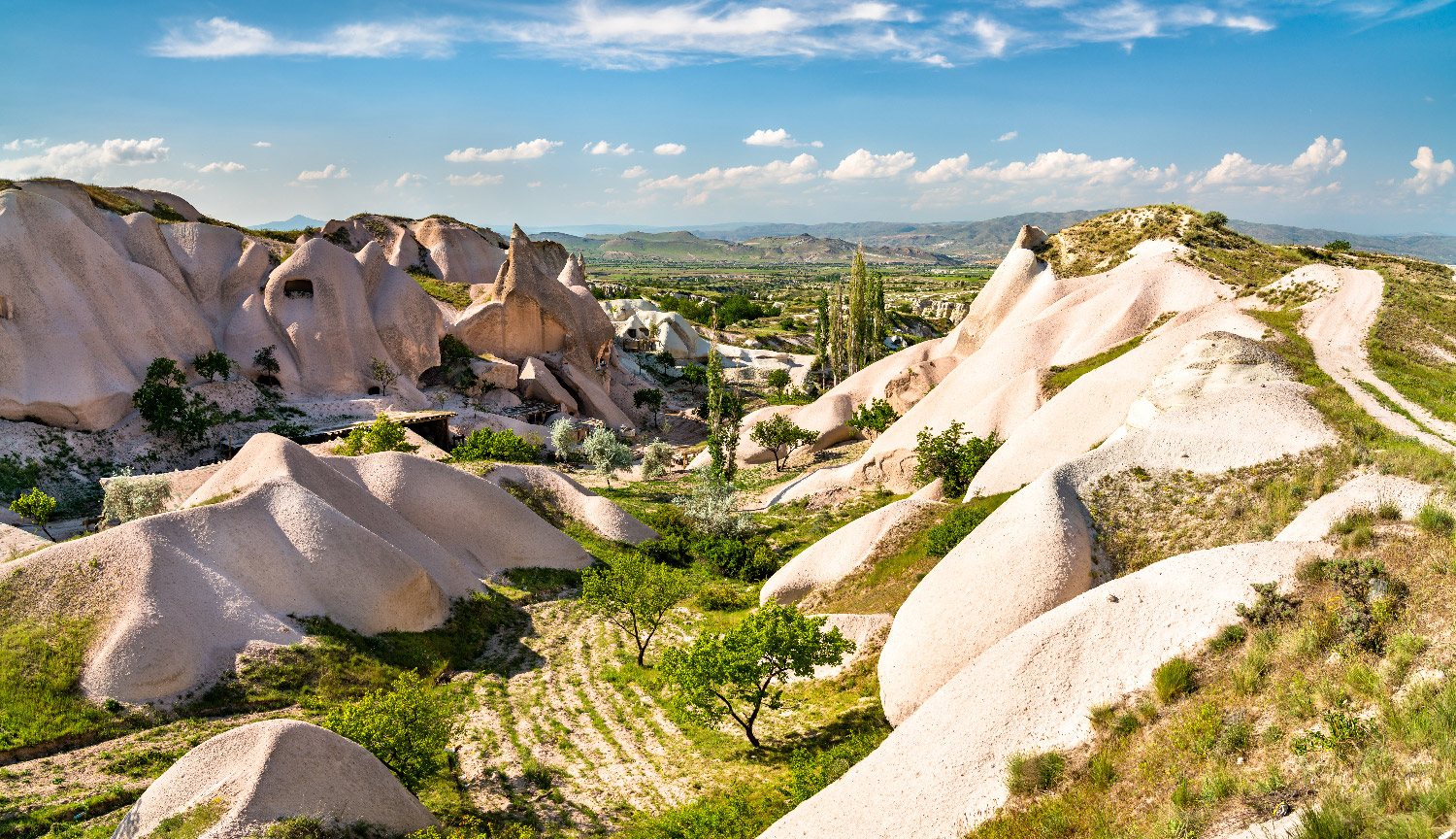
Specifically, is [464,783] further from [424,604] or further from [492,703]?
[424,604]

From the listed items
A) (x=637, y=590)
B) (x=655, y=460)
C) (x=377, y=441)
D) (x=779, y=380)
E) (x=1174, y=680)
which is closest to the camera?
(x=1174, y=680)

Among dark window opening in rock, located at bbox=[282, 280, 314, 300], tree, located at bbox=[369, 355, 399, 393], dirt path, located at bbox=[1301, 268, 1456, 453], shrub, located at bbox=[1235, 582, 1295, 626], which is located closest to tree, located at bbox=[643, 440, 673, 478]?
tree, located at bbox=[369, 355, 399, 393]

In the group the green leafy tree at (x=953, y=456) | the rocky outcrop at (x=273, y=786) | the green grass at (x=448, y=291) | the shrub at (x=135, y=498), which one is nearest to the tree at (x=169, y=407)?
the shrub at (x=135, y=498)

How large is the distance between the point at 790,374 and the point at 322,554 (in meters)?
73.7

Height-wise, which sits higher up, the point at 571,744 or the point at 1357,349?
the point at 1357,349

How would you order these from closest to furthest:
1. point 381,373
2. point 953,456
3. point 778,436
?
point 953,456 → point 778,436 → point 381,373

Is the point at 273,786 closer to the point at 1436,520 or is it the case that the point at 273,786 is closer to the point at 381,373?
the point at 1436,520

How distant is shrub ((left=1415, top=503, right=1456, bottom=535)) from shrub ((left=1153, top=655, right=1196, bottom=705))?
5.21 meters

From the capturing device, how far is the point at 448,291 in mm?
73625

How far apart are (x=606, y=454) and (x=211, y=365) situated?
1067 inches

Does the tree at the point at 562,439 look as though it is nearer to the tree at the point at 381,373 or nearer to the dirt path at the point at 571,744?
the tree at the point at 381,373

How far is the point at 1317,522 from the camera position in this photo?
14320 millimetres

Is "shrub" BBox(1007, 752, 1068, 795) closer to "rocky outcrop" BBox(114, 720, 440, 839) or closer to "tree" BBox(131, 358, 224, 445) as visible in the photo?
"rocky outcrop" BBox(114, 720, 440, 839)

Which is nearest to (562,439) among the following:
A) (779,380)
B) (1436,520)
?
(779,380)
